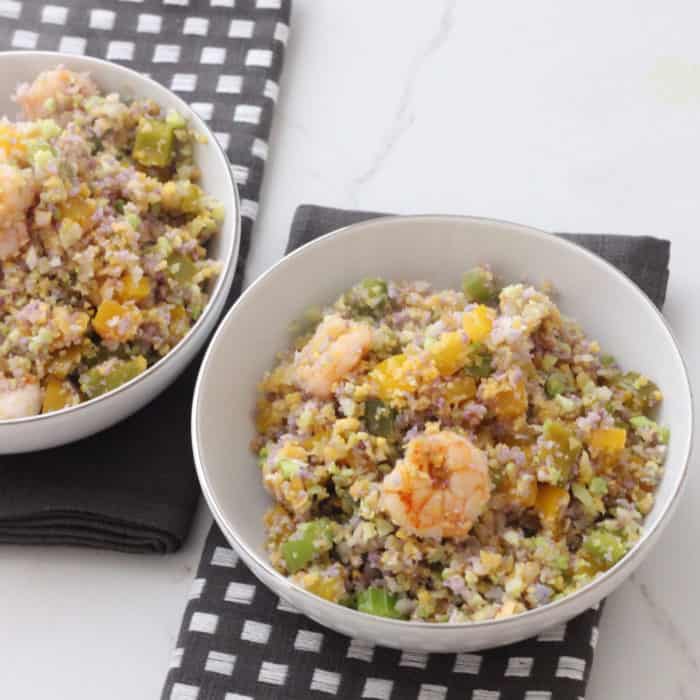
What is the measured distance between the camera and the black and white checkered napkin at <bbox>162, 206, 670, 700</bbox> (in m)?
1.57

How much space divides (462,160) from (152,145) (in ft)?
2.11

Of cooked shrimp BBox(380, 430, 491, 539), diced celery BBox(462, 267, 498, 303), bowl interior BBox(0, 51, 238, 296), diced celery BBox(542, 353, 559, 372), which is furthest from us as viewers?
bowl interior BBox(0, 51, 238, 296)

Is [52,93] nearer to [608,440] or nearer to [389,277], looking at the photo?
[389,277]

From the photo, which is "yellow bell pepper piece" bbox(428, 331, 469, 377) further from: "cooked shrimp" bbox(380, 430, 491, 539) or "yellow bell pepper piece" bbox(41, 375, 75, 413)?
"yellow bell pepper piece" bbox(41, 375, 75, 413)

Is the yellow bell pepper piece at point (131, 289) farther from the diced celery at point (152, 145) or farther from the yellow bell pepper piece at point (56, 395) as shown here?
the diced celery at point (152, 145)

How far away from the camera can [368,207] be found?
218cm

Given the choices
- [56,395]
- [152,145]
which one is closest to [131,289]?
[56,395]

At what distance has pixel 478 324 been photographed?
1632 mm

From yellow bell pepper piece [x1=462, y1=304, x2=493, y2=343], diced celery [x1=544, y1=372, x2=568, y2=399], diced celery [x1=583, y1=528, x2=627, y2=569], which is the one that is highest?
yellow bell pepper piece [x1=462, y1=304, x2=493, y2=343]

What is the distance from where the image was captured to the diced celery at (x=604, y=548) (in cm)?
150

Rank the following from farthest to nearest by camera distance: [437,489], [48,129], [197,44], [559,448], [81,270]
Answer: [197,44] < [48,129] < [81,270] < [559,448] < [437,489]

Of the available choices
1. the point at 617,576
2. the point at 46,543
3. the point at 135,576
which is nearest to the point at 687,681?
the point at 617,576

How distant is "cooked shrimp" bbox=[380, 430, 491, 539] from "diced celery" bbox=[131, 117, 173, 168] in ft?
2.61

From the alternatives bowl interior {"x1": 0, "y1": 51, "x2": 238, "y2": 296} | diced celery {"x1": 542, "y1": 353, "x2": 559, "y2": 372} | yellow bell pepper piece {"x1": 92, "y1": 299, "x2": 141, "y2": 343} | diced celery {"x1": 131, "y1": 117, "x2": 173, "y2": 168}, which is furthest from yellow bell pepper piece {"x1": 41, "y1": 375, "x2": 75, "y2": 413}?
diced celery {"x1": 542, "y1": 353, "x2": 559, "y2": 372}
